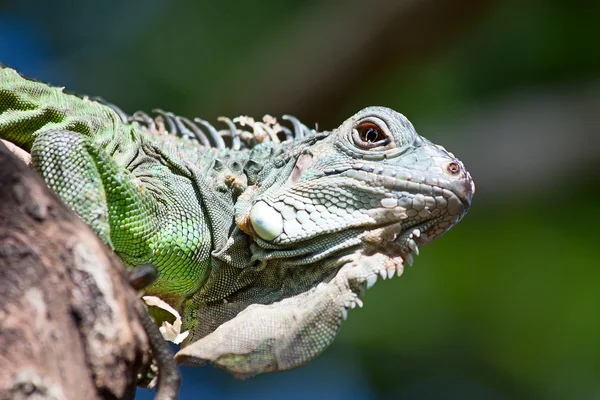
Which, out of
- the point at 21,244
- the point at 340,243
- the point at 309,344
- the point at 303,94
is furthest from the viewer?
the point at 303,94

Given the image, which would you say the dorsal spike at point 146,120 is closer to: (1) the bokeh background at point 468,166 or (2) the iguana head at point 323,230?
(2) the iguana head at point 323,230

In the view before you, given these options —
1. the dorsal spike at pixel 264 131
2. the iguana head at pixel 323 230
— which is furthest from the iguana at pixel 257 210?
the dorsal spike at pixel 264 131

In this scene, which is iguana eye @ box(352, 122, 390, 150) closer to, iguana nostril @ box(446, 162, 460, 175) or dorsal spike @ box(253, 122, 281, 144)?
iguana nostril @ box(446, 162, 460, 175)

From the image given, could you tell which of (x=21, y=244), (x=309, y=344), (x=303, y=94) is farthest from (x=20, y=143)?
(x=303, y=94)

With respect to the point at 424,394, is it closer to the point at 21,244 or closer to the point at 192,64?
the point at 192,64

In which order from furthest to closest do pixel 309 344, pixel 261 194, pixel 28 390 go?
pixel 261 194 < pixel 309 344 < pixel 28 390

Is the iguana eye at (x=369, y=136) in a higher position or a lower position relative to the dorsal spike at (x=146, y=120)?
higher
